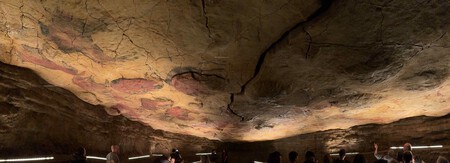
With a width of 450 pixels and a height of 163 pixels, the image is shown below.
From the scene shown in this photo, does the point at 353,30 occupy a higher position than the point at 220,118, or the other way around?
the point at 353,30

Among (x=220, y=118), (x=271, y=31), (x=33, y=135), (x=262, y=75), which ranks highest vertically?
(x=271, y=31)

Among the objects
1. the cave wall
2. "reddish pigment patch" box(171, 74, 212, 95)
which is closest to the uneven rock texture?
"reddish pigment patch" box(171, 74, 212, 95)

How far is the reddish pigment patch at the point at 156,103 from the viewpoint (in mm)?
5270

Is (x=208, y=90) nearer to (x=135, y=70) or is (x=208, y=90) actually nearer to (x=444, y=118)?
(x=135, y=70)

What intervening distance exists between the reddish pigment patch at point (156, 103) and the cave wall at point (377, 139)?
3621 millimetres

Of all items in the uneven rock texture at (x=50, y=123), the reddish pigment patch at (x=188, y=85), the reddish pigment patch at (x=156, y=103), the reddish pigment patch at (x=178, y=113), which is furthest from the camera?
the reddish pigment patch at (x=178, y=113)

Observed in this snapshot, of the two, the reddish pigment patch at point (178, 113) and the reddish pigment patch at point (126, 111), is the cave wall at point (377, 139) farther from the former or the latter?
the reddish pigment patch at point (126, 111)

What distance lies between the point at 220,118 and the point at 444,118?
409 cm

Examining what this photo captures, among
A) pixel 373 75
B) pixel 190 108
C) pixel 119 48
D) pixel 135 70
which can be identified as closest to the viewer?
pixel 119 48

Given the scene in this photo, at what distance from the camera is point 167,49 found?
12.0ft

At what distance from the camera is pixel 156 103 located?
539 centimetres

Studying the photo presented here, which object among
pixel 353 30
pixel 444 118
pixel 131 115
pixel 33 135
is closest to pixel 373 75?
pixel 353 30

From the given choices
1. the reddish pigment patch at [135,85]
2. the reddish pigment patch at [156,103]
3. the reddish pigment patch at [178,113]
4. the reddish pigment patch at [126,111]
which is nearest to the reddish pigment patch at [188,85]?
the reddish pigment patch at [135,85]

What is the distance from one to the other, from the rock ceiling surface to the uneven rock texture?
0.63ft
